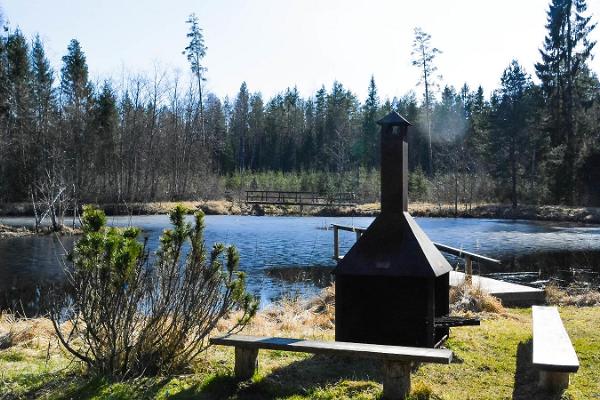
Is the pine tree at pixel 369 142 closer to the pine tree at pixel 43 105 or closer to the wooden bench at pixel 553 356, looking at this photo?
the pine tree at pixel 43 105

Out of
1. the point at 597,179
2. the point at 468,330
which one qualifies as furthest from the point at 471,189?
the point at 468,330

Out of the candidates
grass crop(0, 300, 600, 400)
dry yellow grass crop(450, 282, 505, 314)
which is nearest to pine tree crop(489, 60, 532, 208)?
dry yellow grass crop(450, 282, 505, 314)

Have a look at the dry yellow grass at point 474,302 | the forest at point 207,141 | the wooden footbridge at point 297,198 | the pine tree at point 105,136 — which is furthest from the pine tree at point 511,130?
the dry yellow grass at point 474,302

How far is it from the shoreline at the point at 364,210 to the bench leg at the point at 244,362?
28.5 m

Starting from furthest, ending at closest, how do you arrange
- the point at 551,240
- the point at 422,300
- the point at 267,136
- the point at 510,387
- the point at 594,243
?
the point at 267,136 → the point at 551,240 → the point at 594,243 → the point at 422,300 → the point at 510,387

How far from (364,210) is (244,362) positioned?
32659mm

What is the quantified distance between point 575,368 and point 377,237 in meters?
2.06

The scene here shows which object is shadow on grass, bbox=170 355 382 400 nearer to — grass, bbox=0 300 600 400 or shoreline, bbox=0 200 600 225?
grass, bbox=0 300 600 400

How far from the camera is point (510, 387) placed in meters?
4.52

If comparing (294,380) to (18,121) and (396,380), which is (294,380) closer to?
(396,380)

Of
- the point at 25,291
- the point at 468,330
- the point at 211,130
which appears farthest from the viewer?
the point at 211,130

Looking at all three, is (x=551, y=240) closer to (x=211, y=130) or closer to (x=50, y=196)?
(x=50, y=196)

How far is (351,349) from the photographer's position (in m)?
4.08

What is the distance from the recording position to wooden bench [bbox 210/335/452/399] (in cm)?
384
